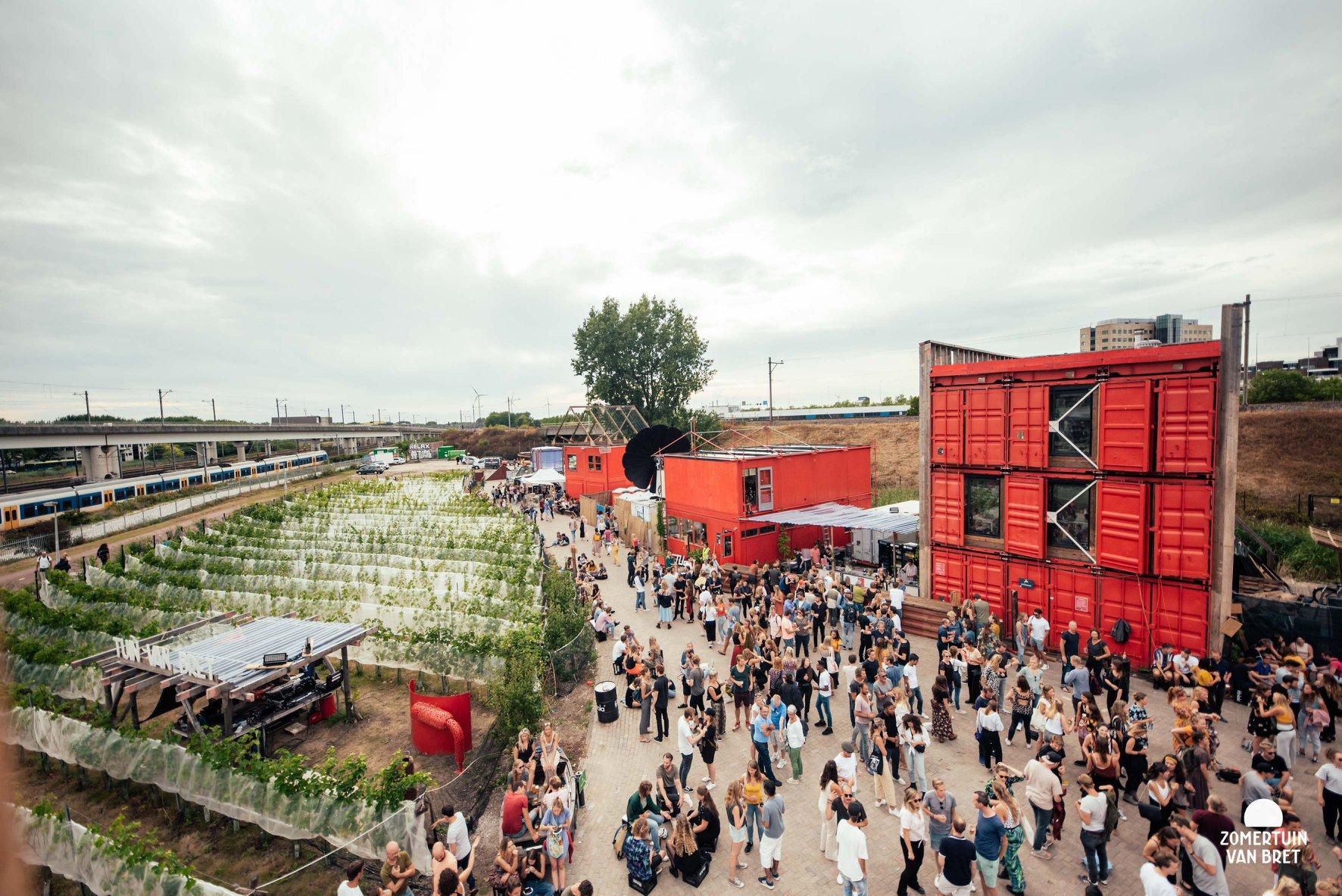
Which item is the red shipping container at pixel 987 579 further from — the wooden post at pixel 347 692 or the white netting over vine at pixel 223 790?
the wooden post at pixel 347 692

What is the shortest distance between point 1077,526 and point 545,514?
3139cm

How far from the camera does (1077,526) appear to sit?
52.0ft

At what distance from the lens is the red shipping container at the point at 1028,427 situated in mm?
16266

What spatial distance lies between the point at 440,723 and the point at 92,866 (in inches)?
204

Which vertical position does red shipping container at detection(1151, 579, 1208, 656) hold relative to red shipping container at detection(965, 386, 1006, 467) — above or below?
below

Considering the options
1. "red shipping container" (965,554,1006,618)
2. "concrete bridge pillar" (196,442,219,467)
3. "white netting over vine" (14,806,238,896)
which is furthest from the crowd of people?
"concrete bridge pillar" (196,442,219,467)

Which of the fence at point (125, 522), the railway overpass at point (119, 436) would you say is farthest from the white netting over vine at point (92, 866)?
the fence at point (125, 522)

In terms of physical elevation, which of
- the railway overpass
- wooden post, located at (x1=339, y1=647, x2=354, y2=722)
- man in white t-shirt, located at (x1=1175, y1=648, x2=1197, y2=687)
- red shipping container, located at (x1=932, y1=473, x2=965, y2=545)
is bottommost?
wooden post, located at (x1=339, y1=647, x2=354, y2=722)

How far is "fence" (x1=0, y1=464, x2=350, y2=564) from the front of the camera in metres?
30.6

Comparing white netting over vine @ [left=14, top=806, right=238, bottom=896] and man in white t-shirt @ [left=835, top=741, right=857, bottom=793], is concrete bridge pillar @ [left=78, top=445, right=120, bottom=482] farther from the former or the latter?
man in white t-shirt @ [left=835, top=741, right=857, bottom=793]

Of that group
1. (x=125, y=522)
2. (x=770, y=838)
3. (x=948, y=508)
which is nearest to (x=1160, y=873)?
(x=770, y=838)

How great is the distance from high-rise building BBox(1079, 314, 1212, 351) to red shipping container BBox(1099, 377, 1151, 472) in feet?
16.0

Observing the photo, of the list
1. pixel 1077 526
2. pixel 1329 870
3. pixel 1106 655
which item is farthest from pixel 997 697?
pixel 1077 526

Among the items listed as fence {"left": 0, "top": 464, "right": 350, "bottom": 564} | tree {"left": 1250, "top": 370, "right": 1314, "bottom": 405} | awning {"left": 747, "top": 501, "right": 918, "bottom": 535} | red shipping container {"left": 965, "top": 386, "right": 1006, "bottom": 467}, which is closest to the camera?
red shipping container {"left": 965, "top": 386, "right": 1006, "bottom": 467}
